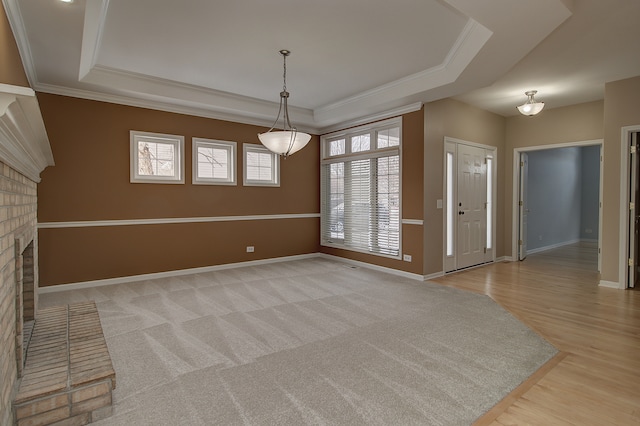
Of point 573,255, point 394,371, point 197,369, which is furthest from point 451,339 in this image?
point 573,255

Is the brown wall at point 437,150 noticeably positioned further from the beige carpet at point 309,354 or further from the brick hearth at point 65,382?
the brick hearth at point 65,382

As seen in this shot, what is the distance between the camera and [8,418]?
5.17 feet

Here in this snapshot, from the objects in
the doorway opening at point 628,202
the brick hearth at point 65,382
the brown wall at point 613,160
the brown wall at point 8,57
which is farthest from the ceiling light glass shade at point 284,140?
the doorway opening at point 628,202

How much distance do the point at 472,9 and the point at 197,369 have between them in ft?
11.3

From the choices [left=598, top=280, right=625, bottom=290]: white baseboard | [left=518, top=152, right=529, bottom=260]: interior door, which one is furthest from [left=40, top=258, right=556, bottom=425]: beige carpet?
[left=518, top=152, right=529, bottom=260]: interior door

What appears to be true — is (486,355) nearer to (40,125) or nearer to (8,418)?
(8,418)

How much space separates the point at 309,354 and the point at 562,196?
8.66 meters

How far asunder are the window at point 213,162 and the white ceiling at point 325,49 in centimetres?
54

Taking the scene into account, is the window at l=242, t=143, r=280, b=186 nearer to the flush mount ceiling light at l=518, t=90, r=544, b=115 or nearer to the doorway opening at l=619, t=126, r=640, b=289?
the flush mount ceiling light at l=518, t=90, r=544, b=115

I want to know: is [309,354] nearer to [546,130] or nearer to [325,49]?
[325,49]

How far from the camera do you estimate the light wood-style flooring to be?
6.61 ft

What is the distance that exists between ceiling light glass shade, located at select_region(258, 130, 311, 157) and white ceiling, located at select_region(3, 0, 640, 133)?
874 millimetres

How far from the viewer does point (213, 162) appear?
19.1ft

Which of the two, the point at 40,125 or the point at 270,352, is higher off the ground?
the point at 40,125
